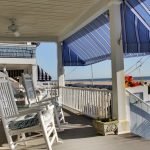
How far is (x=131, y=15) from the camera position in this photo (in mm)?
5598

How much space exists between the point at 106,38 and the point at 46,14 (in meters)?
1.67

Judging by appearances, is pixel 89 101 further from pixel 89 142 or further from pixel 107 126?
pixel 89 142

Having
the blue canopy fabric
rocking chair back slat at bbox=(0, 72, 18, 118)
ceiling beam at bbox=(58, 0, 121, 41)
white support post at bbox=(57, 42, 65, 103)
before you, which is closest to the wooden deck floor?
rocking chair back slat at bbox=(0, 72, 18, 118)

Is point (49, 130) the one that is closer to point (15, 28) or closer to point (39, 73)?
point (15, 28)

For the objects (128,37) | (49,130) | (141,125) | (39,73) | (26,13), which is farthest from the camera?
(39,73)

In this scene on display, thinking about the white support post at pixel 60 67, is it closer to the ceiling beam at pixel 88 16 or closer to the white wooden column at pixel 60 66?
the white wooden column at pixel 60 66

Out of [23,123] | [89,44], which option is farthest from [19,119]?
[89,44]

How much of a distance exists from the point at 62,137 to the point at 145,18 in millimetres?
2643

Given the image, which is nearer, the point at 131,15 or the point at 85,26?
the point at 131,15

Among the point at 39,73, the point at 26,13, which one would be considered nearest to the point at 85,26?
the point at 26,13

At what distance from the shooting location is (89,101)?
8070mm

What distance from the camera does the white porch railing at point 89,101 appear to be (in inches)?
267

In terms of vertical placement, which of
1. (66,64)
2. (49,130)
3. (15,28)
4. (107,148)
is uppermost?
(15,28)

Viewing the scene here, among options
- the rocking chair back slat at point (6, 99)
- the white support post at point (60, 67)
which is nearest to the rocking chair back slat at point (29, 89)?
the rocking chair back slat at point (6, 99)
